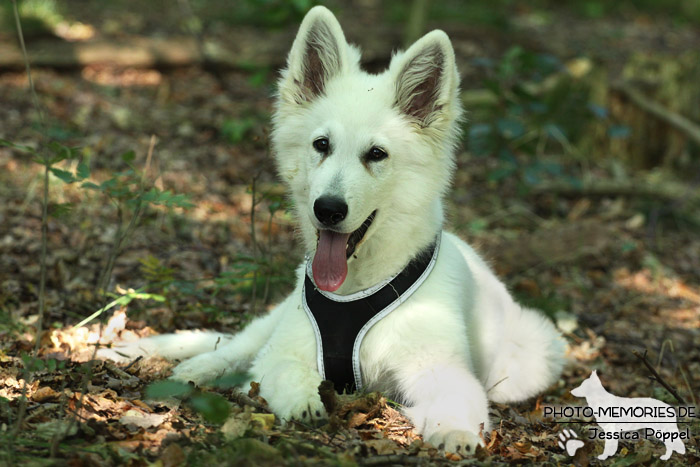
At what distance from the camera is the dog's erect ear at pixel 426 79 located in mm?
3551

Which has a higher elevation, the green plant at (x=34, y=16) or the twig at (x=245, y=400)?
the green plant at (x=34, y=16)

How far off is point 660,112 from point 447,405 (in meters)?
7.80

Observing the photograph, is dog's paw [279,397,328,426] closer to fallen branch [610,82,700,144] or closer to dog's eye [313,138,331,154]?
dog's eye [313,138,331,154]

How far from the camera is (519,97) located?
7469 mm

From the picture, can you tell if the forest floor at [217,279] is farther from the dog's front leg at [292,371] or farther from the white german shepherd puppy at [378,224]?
the white german shepherd puppy at [378,224]

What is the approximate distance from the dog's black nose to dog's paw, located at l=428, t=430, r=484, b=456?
111 centimetres

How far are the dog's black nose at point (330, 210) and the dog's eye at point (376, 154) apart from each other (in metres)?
0.39

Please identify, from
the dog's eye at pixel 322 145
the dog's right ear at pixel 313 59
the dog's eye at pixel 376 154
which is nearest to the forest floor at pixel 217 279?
the dog's right ear at pixel 313 59

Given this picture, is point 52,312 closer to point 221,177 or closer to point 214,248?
point 214,248

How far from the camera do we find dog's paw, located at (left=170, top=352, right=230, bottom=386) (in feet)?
12.3

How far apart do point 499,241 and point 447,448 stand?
4.62m

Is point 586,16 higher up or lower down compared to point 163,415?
higher up

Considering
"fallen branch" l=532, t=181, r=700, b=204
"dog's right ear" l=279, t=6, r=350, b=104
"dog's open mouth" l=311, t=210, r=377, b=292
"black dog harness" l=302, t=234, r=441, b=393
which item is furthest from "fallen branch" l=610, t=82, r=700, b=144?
"dog's open mouth" l=311, t=210, r=377, b=292

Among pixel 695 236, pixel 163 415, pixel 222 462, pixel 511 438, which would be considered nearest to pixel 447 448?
pixel 511 438
